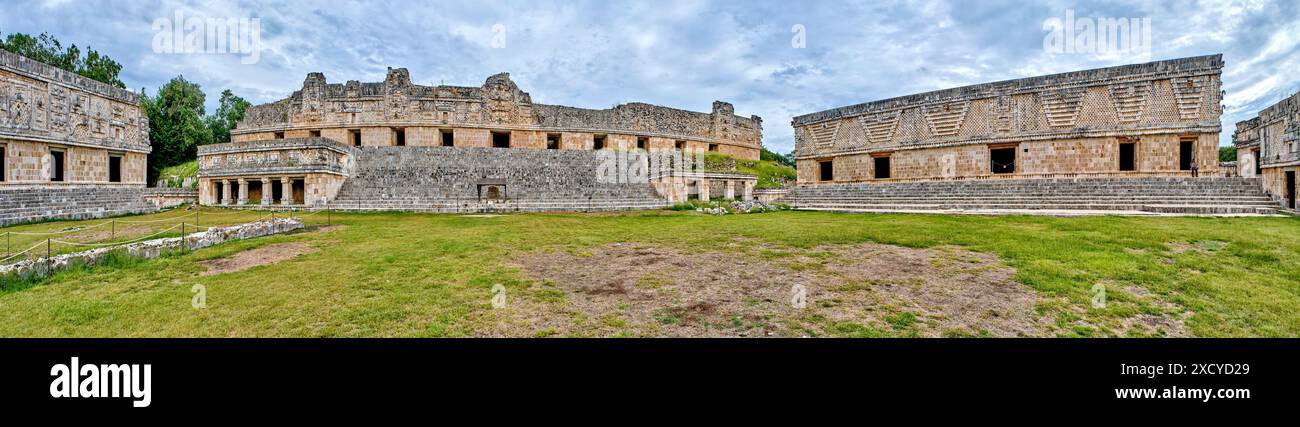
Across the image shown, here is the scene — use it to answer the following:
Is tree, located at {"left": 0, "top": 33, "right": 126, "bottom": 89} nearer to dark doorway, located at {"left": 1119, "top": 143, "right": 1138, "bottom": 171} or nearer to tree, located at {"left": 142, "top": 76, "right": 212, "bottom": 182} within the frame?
tree, located at {"left": 142, "top": 76, "right": 212, "bottom": 182}

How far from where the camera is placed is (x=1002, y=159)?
27.0m

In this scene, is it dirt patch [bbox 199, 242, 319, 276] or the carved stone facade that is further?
the carved stone facade

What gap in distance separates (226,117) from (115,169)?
21.3 meters

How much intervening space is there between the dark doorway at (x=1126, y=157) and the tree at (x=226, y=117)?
62.6 m

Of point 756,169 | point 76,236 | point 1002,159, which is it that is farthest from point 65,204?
point 1002,159

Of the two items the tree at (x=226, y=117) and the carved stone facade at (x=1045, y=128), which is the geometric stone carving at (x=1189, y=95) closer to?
the carved stone facade at (x=1045, y=128)

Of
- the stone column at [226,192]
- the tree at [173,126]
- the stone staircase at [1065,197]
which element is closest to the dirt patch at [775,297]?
the stone staircase at [1065,197]

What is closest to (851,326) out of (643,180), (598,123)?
(643,180)

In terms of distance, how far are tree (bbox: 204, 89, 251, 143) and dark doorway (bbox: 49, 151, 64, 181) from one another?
17.0 meters

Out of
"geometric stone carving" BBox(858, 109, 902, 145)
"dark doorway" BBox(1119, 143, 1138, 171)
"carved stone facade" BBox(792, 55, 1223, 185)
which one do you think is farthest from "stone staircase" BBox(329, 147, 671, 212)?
"dark doorway" BBox(1119, 143, 1138, 171)

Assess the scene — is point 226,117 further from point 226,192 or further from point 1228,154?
point 1228,154

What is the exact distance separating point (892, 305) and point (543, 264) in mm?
4892

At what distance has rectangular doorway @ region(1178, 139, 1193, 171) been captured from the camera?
70.6ft

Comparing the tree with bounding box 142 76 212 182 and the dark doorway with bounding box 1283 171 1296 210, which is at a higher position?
the tree with bounding box 142 76 212 182
